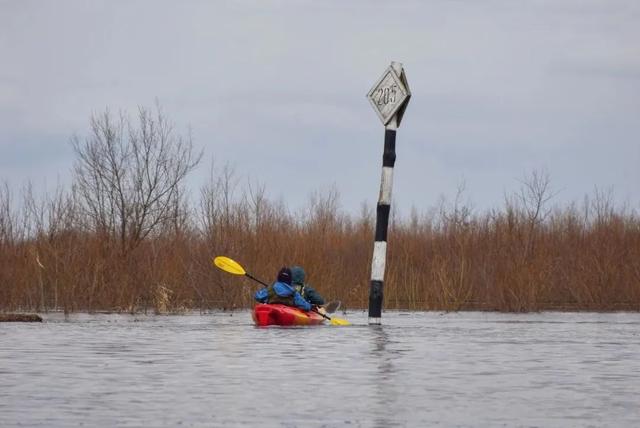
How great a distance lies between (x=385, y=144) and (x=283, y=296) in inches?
110

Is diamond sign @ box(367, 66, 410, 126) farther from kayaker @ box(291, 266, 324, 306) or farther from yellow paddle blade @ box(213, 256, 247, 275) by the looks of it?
yellow paddle blade @ box(213, 256, 247, 275)

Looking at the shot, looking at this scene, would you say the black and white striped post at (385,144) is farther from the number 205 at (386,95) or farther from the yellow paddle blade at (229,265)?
the yellow paddle blade at (229,265)

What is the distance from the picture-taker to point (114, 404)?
8117 mm

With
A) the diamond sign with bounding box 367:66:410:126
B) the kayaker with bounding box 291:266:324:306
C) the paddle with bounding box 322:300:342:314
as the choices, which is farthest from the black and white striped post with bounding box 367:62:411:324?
the paddle with bounding box 322:300:342:314

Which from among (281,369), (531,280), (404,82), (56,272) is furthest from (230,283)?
(281,369)

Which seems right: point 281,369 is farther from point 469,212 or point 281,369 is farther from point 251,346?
point 469,212

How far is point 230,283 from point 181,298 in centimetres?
107

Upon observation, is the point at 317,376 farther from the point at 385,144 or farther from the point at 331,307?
the point at 331,307

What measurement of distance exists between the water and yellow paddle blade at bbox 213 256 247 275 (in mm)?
3829

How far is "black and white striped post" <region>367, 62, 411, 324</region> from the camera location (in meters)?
18.4

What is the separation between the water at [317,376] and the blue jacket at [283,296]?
1927 millimetres

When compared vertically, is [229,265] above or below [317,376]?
above

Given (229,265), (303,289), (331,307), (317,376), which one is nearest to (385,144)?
(303,289)

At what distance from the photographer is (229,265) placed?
2178 centimetres
